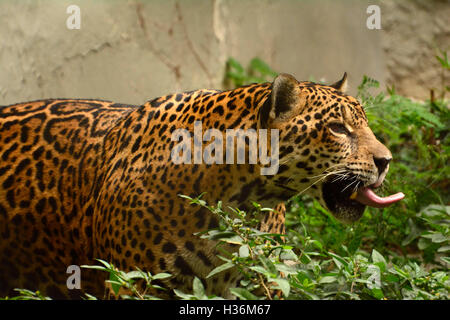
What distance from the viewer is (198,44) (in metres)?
8.88

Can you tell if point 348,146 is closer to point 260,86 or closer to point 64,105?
point 260,86

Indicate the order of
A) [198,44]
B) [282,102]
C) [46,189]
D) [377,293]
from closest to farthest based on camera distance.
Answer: [377,293], [282,102], [46,189], [198,44]

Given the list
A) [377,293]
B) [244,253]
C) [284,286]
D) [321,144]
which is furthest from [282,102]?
[284,286]

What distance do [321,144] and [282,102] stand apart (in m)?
0.34

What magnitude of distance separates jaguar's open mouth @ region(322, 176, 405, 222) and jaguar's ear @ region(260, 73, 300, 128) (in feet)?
1.67

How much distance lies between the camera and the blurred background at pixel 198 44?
6.44 metres

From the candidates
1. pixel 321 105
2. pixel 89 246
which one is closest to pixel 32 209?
pixel 89 246

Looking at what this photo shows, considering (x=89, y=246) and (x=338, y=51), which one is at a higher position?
(x=338, y=51)

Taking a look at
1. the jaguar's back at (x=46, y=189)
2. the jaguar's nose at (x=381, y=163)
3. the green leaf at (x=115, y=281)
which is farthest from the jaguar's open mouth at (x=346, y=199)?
the jaguar's back at (x=46, y=189)

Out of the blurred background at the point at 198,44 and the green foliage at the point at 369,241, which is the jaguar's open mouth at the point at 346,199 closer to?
the green foliage at the point at 369,241

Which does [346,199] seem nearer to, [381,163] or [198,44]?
[381,163]

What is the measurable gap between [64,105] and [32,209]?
2.71 ft

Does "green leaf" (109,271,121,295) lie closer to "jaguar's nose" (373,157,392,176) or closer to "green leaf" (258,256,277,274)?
"green leaf" (258,256,277,274)
